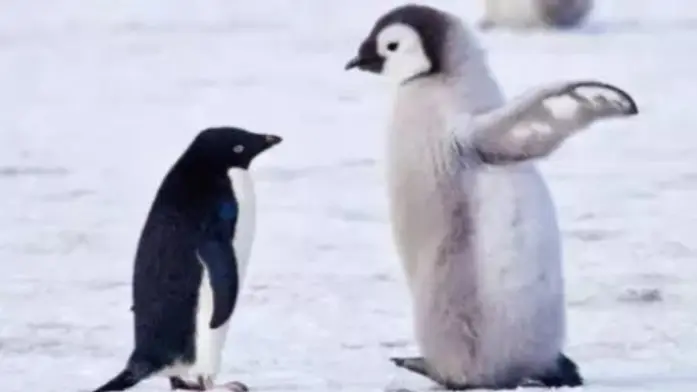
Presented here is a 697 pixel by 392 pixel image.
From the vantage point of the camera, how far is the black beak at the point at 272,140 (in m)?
1.04

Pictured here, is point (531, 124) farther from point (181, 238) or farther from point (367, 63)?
point (181, 238)

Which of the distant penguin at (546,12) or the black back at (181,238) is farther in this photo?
the distant penguin at (546,12)

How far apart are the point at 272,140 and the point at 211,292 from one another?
0.14 m

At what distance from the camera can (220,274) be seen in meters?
0.98

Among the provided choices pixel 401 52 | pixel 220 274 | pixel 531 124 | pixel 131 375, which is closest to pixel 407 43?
pixel 401 52

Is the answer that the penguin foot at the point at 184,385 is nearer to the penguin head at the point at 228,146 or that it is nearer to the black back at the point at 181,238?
the black back at the point at 181,238

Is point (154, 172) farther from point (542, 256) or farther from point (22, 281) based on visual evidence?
point (542, 256)

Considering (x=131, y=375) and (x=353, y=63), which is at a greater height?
(x=353, y=63)

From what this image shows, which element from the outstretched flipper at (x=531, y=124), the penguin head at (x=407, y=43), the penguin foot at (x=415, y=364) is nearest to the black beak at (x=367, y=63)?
the penguin head at (x=407, y=43)

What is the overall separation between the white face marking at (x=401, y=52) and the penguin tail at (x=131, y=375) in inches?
10.9

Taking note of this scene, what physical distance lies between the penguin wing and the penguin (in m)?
0.12

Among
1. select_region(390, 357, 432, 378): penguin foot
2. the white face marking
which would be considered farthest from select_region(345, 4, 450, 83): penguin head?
select_region(390, 357, 432, 378): penguin foot

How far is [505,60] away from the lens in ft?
3.40

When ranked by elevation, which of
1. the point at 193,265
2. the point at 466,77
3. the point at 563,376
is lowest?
the point at 563,376
